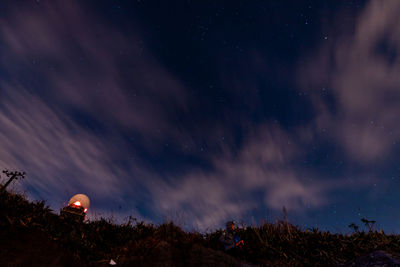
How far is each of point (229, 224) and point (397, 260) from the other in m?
5.96

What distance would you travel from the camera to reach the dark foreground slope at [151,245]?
814 cm

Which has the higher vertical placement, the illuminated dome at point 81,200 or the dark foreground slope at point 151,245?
the illuminated dome at point 81,200

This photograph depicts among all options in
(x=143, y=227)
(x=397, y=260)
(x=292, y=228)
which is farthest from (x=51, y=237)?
(x=397, y=260)

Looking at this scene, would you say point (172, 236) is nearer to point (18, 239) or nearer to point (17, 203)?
point (18, 239)

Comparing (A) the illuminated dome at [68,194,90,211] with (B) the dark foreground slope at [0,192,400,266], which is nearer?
(B) the dark foreground slope at [0,192,400,266]

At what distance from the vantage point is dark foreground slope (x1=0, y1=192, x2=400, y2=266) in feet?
26.7

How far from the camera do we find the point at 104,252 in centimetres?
925

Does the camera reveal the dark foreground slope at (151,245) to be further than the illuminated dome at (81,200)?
No

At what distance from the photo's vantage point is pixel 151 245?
868cm

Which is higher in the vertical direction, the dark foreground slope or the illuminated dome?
the illuminated dome

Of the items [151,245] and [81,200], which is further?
[81,200]

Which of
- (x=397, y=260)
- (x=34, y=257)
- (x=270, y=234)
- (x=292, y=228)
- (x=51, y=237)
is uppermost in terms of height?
(x=292, y=228)

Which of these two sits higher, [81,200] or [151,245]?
[81,200]

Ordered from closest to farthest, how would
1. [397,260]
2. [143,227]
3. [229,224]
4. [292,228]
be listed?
1. [397,260]
2. [229,224]
3. [143,227]
4. [292,228]
